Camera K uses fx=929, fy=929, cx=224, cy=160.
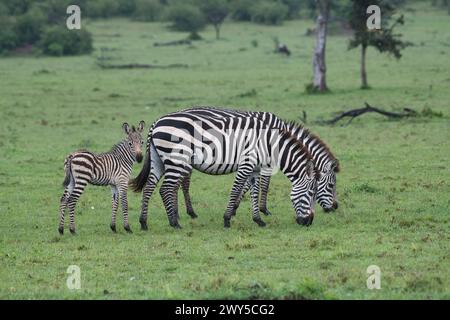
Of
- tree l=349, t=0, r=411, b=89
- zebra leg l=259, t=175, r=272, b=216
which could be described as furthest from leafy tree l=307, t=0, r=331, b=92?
zebra leg l=259, t=175, r=272, b=216

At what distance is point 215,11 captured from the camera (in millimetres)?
53094

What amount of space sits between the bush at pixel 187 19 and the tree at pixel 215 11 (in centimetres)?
45

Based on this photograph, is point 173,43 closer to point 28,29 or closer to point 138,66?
point 28,29

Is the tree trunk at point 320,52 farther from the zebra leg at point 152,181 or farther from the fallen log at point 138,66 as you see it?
the zebra leg at point 152,181

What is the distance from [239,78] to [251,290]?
1007 inches

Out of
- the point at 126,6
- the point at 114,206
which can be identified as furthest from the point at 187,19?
the point at 114,206

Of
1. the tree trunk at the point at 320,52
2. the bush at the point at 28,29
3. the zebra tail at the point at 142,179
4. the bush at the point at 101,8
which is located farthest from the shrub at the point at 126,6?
the zebra tail at the point at 142,179

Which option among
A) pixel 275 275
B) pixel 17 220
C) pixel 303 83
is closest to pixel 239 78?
pixel 303 83

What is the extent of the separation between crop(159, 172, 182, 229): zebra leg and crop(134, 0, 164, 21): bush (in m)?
44.6

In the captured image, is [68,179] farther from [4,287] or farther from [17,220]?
[4,287]

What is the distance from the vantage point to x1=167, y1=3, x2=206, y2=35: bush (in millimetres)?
51906

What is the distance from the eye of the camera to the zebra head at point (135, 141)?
12.7 meters

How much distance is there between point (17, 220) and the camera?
13.4 meters

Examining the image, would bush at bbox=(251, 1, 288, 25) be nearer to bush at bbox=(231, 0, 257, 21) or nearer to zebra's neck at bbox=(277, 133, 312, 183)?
bush at bbox=(231, 0, 257, 21)
